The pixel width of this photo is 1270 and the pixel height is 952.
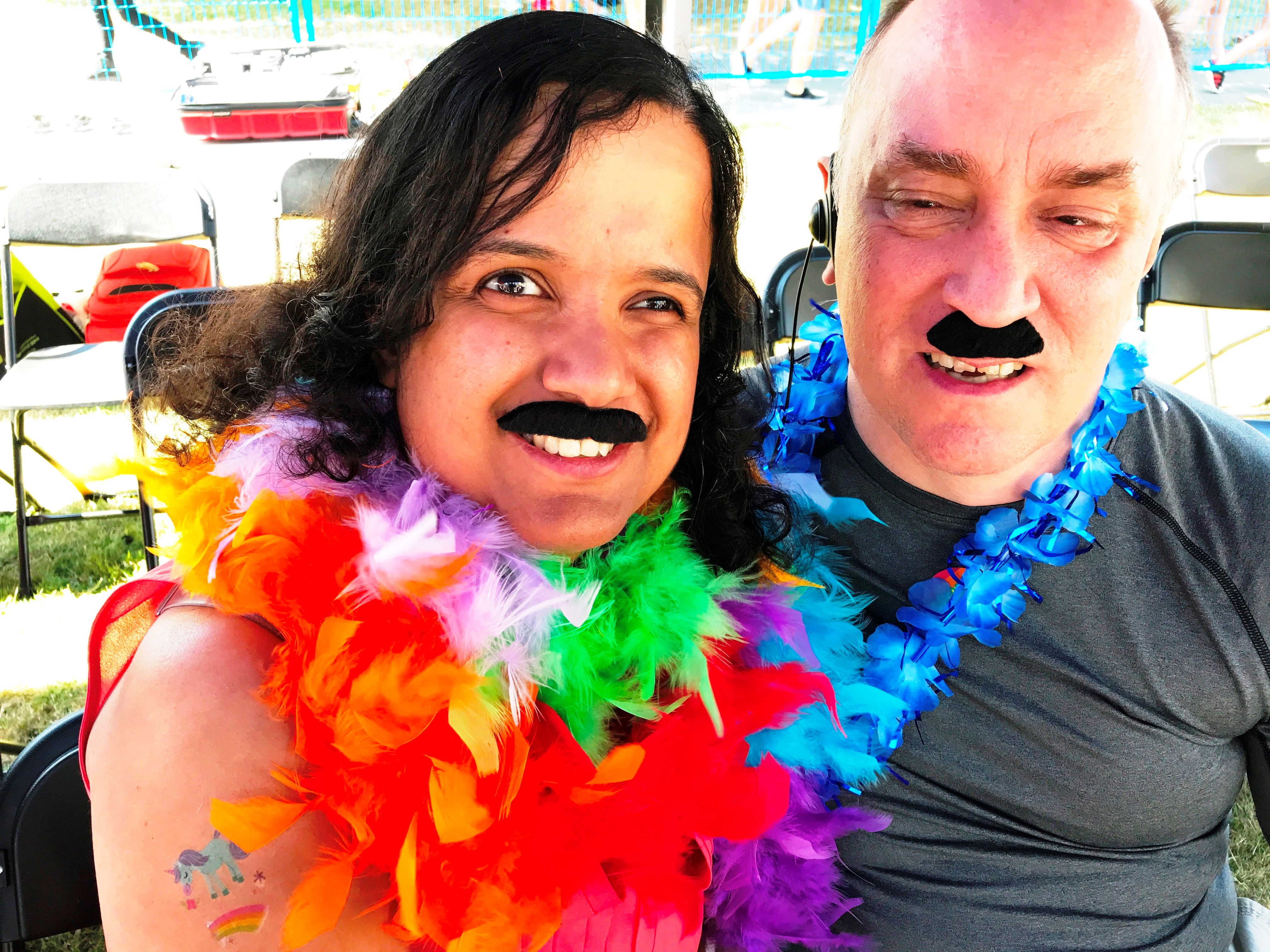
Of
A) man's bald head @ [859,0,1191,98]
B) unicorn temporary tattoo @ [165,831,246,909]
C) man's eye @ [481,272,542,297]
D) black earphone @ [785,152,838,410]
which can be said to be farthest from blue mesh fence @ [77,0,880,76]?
unicorn temporary tattoo @ [165,831,246,909]

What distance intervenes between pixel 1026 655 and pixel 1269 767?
0.38m

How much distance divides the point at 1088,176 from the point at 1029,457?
42 cm

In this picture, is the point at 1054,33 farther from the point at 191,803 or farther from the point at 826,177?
the point at 191,803

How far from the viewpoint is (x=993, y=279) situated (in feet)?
4.26

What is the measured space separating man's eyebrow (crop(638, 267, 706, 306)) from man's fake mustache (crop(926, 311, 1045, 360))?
1.18ft

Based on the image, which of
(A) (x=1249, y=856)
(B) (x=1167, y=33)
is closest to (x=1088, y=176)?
(B) (x=1167, y=33)

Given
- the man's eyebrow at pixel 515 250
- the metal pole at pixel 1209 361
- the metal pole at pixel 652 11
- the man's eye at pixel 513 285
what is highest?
the metal pole at pixel 652 11

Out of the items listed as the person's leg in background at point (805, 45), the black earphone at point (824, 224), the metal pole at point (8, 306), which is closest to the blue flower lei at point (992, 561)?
the black earphone at point (824, 224)

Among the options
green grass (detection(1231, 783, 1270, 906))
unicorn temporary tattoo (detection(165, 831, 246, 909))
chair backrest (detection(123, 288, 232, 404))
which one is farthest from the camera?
chair backrest (detection(123, 288, 232, 404))

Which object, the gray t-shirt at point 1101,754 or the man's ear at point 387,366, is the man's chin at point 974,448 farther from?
the man's ear at point 387,366

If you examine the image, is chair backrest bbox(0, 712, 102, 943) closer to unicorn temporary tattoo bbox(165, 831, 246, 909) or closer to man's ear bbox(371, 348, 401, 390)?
unicorn temporary tattoo bbox(165, 831, 246, 909)

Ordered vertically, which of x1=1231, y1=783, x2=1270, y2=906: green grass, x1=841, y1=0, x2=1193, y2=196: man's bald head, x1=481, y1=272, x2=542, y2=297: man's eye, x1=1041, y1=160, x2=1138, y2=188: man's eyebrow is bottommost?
x1=1231, y1=783, x2=1270, y2=906: green grass

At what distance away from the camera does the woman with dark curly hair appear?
1010 mm

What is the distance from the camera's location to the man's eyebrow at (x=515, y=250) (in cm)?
110
